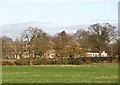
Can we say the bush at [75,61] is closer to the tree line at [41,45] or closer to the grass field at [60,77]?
the tree line at [41,45]

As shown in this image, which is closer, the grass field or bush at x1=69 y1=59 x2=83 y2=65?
the grass field

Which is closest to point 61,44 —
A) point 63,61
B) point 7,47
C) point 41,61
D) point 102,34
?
point 63,61

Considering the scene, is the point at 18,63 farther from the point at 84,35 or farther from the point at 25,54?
the point at 84,35

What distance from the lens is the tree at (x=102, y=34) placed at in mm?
63875

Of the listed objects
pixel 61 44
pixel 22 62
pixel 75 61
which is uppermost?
pixel 61 44

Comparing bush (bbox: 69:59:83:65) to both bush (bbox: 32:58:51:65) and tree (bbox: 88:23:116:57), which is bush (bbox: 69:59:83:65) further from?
tree (bbox: 88:23:116:57)

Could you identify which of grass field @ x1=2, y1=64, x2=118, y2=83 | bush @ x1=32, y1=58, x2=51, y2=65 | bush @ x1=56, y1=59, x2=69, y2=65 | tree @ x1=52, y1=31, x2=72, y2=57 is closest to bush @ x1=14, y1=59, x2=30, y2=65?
bush @ x1=32, y1=58, x2=51, y2=65

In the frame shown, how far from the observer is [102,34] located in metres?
64.7

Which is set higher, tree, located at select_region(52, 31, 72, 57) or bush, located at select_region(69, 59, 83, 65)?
tree, located at select_region(52, 31, 72, 57)

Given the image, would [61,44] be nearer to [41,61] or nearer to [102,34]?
[41,61]

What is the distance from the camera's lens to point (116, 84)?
48.4 ft

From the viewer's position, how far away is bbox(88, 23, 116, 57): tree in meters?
63.9

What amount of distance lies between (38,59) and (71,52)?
7405mm

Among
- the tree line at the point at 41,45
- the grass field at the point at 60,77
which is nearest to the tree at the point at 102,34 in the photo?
the tree line at the point at 41,45
